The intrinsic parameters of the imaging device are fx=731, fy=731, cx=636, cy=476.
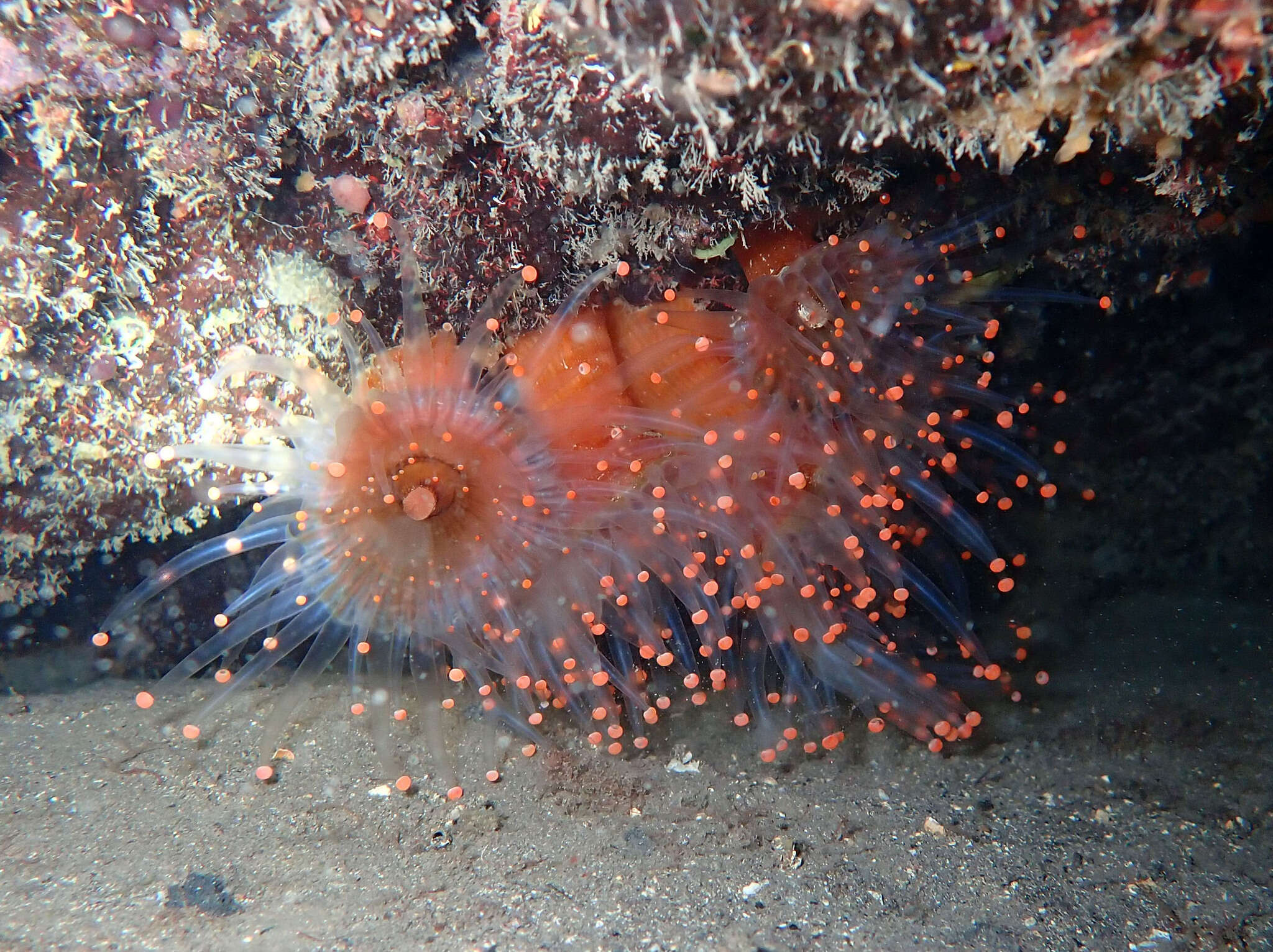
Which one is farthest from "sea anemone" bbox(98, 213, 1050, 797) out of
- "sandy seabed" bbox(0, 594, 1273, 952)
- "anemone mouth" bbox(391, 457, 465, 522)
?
"sandy seabed" bbox(0, 594, 1273, 952)

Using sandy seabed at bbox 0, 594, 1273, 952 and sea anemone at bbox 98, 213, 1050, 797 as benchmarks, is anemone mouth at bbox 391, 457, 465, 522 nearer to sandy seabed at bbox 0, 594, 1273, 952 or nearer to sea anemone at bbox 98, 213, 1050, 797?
sea anemone at bbox 98, 213, 1050, 797

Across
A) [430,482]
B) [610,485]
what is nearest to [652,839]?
[610,485]

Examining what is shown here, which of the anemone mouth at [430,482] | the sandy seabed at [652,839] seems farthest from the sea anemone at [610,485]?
the sandy seabed at [652,839]

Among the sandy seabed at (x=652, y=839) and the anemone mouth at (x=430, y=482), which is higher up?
the anemone mouth at (x=430, y=482)

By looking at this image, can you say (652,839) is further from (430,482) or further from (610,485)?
(430,482)

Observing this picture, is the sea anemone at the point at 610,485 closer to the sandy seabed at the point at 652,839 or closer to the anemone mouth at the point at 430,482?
the anemone mouth at the point at 430,482
